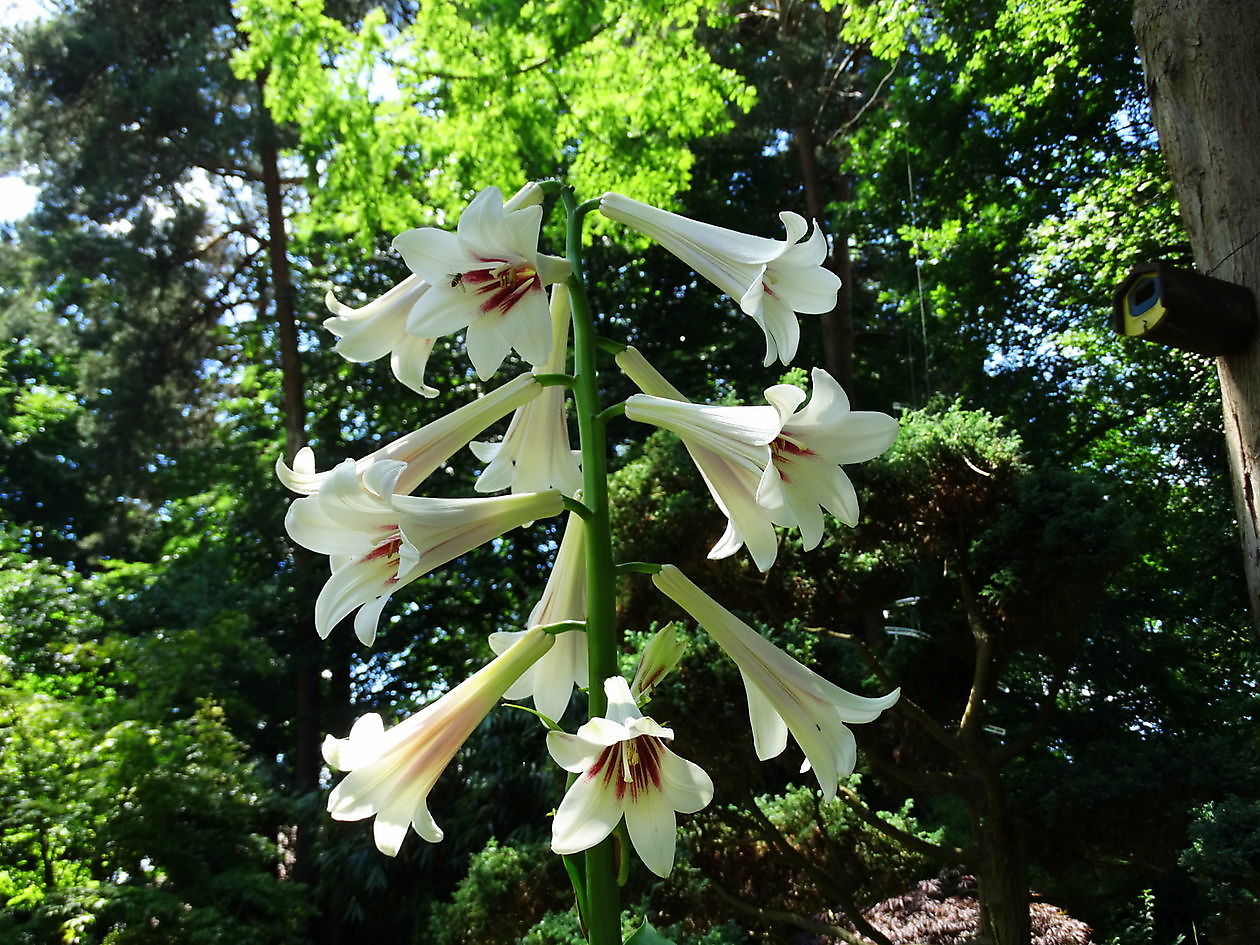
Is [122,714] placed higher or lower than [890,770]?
higher

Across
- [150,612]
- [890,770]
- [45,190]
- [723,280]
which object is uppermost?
[45,190]

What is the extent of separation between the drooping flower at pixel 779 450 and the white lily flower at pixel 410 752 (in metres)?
0.30

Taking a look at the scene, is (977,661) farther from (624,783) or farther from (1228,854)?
(624,783)

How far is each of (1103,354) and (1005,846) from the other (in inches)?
253

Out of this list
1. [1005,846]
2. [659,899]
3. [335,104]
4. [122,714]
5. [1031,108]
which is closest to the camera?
[1005,846]

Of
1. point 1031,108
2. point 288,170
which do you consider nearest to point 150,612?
point 288,170

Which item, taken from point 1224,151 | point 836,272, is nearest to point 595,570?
point 1224,151

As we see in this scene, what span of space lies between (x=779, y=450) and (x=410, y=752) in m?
0.58

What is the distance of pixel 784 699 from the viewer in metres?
1.22

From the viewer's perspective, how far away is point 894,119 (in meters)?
9.80

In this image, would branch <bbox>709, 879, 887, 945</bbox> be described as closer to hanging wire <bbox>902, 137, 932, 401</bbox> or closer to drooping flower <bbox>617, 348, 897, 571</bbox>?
drooping flower <bbox>617, 348, 897, 571</bbox>

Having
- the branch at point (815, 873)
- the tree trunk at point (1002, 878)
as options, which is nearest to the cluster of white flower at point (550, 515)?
the branch at point (815, 873)

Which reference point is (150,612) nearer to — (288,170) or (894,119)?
(288,170)

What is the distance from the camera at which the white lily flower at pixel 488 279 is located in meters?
1.14
